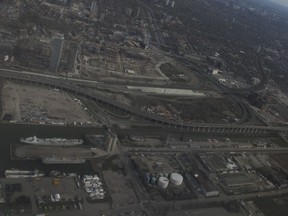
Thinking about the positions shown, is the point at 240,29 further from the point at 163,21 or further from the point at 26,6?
the point at 26,6

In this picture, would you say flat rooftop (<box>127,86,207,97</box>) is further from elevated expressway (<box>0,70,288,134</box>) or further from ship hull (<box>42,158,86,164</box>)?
ship hull (<box>42,158,86,164</box>)

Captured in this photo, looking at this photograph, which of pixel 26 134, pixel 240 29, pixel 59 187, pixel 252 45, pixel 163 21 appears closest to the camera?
pixel 59 187

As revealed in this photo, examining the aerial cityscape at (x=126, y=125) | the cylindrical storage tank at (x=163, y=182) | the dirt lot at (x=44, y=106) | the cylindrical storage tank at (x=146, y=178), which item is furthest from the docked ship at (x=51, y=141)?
the cylindrical storage tank at (x=163, y=182)

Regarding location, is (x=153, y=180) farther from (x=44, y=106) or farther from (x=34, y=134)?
(x=44, y=106)

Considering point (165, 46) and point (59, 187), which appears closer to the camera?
point (59, 187)

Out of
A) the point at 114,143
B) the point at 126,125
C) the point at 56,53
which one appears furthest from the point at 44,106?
the point at 56,53

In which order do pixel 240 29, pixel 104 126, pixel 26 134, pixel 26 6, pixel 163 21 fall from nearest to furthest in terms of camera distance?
pixel 26 134, pixel 104 126, pixel 26 6, pixel 163 21, pixel 240 29

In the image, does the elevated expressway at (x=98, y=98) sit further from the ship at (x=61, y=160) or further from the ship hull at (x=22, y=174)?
the ship hull at (x=22, y=174)

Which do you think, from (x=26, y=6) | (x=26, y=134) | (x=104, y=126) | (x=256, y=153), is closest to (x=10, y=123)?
→ (x=26, y=134)
